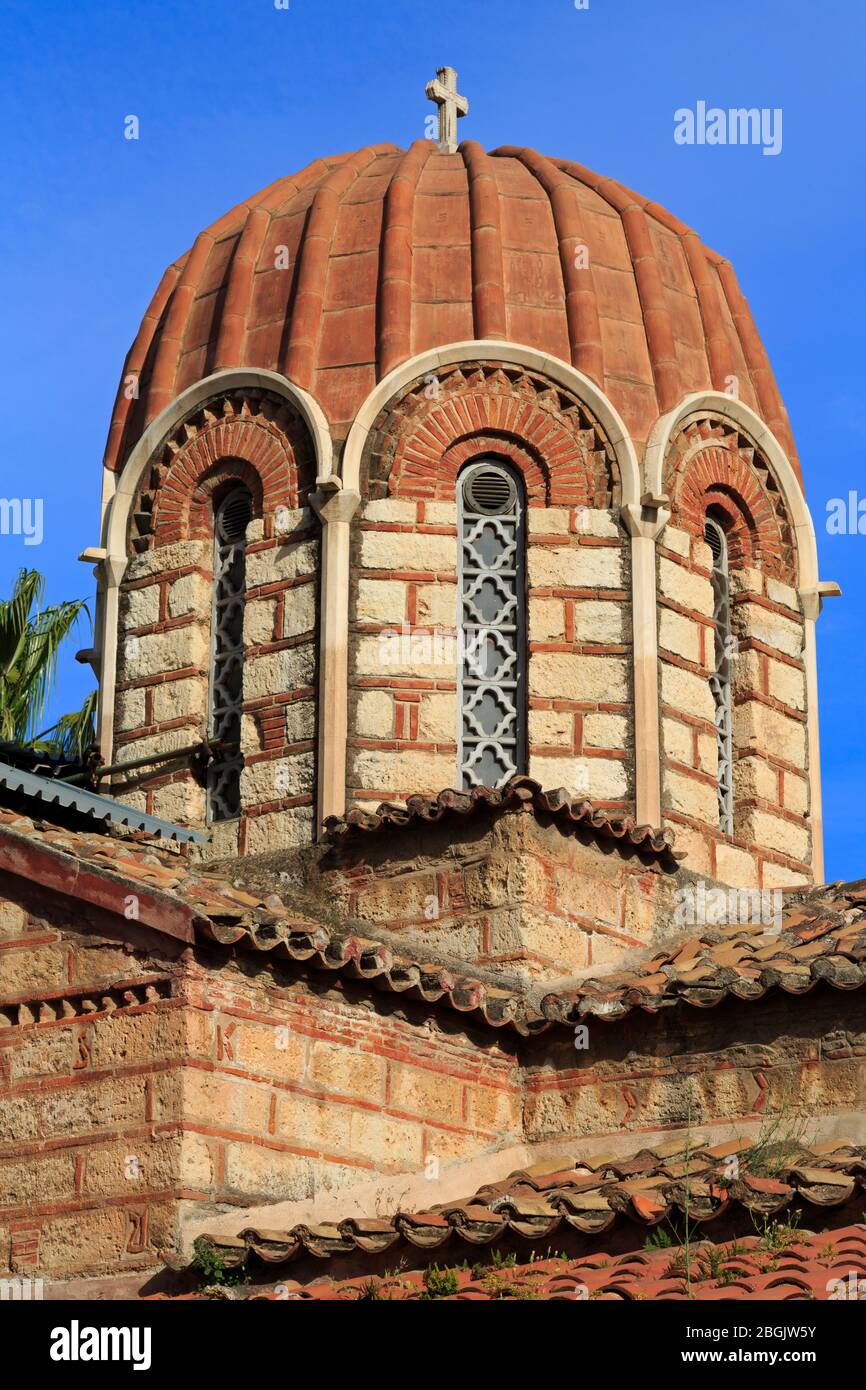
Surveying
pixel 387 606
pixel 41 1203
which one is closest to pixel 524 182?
pixel 387 606

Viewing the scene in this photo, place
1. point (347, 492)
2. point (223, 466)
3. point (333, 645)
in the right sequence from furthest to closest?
point (223, 466)
point (347, 492)
point (333, 645)

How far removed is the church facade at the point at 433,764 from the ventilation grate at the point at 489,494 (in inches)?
1.2

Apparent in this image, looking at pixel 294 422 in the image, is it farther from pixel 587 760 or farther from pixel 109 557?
pixel 587 760

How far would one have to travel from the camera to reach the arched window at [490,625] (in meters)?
16.4

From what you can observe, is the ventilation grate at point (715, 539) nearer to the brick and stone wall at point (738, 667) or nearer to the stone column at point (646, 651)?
the brick and stone wall at point (738, 667)

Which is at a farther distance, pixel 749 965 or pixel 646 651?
pixel 646 651

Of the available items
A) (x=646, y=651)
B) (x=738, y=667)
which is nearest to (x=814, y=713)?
(x=738, y=667)

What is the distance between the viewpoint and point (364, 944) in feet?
46.8

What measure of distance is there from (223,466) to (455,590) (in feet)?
7.05

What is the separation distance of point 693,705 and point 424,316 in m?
3.42

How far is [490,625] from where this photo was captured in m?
16.7

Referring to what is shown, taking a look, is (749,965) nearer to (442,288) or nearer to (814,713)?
(814,713)

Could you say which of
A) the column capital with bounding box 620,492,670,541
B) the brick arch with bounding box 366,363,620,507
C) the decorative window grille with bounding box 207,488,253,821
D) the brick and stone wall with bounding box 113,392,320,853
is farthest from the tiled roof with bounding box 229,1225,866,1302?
the brick arch with bounding box 366,363,620,507

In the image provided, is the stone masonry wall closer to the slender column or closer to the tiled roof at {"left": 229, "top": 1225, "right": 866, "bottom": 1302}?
the tiled roof at {"left": 229, "top": 1225, "right": 866, "bottom": 1302}
